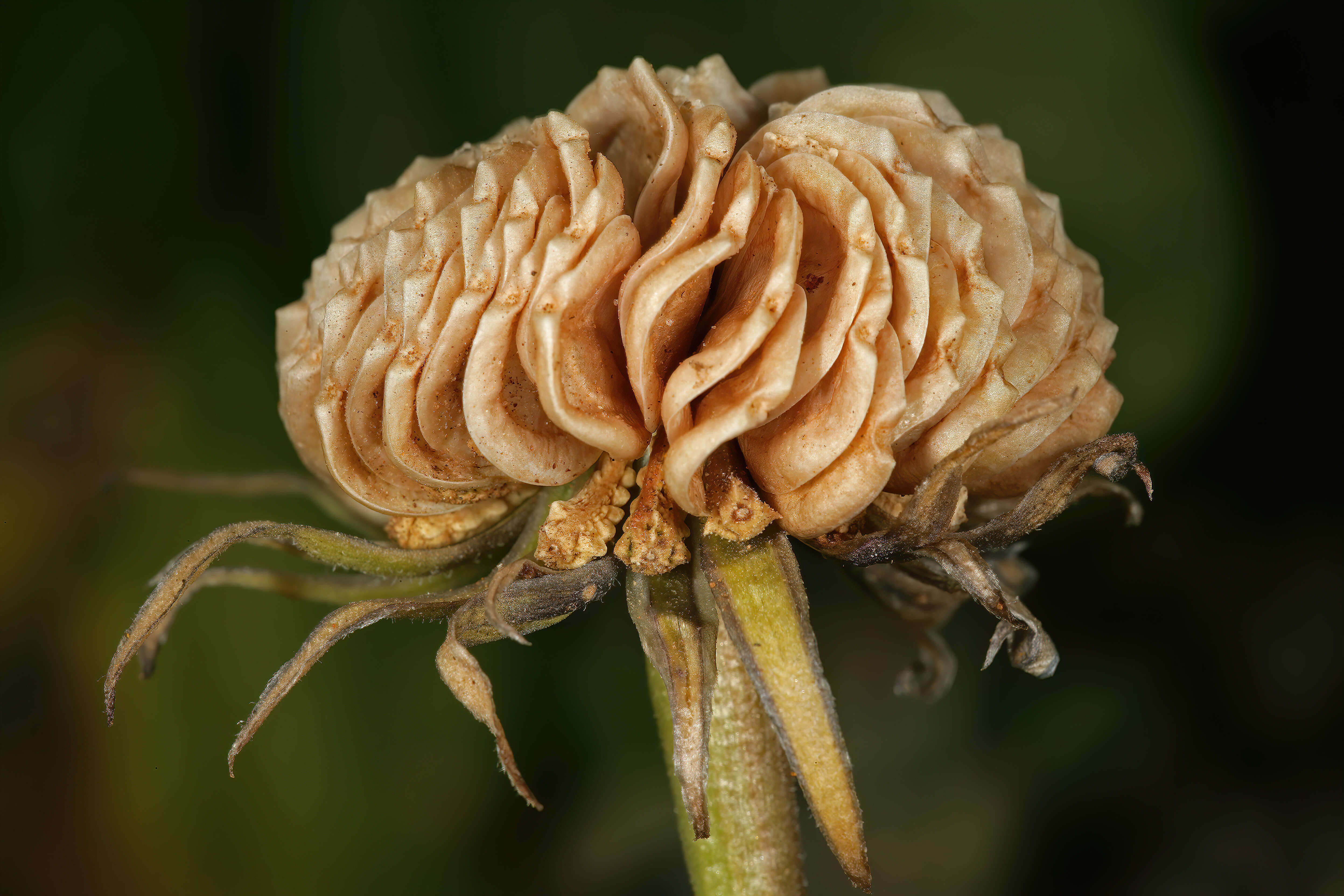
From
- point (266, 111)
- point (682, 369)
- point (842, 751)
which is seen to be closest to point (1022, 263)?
point (682, 369)

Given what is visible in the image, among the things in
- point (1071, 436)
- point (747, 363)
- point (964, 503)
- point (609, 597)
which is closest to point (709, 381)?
point (747, 363)

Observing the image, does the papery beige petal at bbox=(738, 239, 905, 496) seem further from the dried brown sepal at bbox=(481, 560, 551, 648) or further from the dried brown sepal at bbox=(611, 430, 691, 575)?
the dried brown sepal at bbox=(481, 560, 551, 648)

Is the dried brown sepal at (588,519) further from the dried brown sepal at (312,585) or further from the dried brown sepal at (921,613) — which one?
the dried brown sepal at (921,613)

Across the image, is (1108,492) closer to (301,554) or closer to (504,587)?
(504,587)

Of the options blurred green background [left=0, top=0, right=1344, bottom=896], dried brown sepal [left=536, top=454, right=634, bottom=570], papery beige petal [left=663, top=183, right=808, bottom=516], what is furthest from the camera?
A: blurred green background [left=0, top=0, right=1344, bottom=896]

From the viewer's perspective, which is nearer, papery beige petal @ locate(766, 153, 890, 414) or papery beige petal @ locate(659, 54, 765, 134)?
papery beige petal @ locate(766, 153, 890, 414)

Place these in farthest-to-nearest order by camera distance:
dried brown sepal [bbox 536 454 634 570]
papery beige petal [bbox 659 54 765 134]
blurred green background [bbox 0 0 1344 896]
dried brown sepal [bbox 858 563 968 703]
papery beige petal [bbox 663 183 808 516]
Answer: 1. blurred green background [bbox 0 0 1344 896]
2. dried brown sepal [bbox 858 563 968 703]
3. papery beige petal [bbox 659 54 765 134]
4. dried brown sepal [bbox 536 454 634 570]
5. papery beige petal [bbox 663 183 808 516]

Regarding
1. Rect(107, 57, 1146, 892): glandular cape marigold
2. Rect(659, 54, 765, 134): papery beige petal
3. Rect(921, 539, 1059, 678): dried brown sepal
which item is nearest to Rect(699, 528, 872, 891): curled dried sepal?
Rect(107, 57, 1146, 892): glandular cape marigold

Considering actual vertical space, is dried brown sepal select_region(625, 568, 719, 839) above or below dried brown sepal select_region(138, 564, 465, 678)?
below
